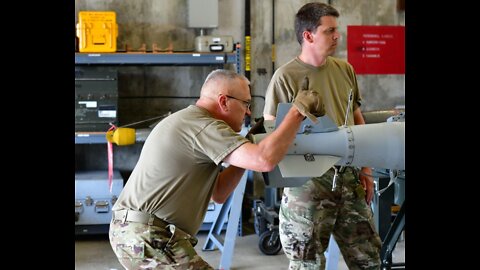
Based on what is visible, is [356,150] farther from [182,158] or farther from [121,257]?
[121,257]

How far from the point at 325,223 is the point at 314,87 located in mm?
620

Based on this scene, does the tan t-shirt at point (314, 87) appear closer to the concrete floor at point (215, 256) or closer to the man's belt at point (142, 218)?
the man's belt at point (142, 218)

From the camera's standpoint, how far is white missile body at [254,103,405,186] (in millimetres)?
2584

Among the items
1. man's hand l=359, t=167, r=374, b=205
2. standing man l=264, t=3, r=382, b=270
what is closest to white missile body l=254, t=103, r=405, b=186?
standing man l=264, t=3, r=382, b=270

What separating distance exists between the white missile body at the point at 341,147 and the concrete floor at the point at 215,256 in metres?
2.35

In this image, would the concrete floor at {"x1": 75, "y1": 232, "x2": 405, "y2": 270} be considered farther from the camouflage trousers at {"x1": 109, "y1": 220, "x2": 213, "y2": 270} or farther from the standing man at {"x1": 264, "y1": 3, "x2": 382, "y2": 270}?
the camouflage trousers at {"x1": 109, "y1": 220, "x2": 213, "y2": 270}

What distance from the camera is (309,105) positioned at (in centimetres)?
227

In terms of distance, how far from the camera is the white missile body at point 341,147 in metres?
2.58

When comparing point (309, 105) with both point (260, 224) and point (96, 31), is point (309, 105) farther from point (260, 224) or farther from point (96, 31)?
point (96, 31)

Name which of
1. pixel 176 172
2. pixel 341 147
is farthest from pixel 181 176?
pixel 341 147

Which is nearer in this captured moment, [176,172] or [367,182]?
[176,172]

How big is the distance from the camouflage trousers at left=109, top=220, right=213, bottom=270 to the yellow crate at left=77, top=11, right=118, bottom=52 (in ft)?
11.7

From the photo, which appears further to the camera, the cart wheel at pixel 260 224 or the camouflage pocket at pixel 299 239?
the cart wheel at pixel 260 224

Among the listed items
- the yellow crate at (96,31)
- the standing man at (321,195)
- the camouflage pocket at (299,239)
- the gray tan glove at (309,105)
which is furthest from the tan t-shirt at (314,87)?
the yellow crate at (96,31)
